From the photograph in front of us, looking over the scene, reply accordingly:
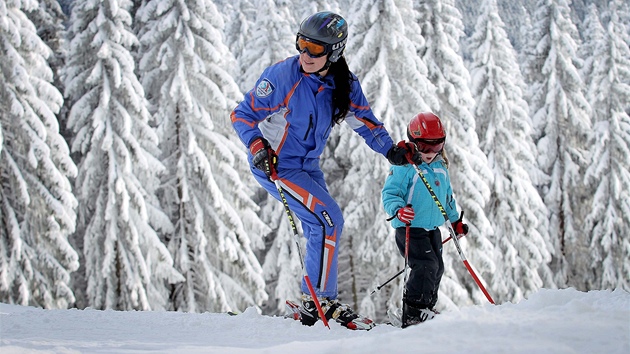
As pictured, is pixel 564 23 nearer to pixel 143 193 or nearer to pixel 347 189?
pixel 347 189

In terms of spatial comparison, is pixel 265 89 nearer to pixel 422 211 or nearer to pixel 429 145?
pixel 429 145

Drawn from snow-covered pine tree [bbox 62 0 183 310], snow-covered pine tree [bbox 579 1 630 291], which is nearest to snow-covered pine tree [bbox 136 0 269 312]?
snow-covered pine tree [bbox 62 0 183 310]

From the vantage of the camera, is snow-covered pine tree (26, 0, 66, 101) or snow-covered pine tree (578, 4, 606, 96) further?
snow-covered pine tree (578, 4, 606, 96)

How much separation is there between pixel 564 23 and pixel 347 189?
12.3m

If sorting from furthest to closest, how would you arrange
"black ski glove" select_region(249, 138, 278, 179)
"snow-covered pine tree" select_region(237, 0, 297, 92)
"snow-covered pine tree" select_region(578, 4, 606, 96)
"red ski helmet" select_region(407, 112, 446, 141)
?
"snow-covered pine tree" select_region(578, 4, 606, 96)
"snow-covered pine tree" select_region(237, 0, 297, 92)
"red ski helmet" select_region(407, 112, 446, 141)
"black ski glove" select_region(249, 138, 278, 179)

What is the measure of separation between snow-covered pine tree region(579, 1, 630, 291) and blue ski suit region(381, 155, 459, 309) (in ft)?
63.1

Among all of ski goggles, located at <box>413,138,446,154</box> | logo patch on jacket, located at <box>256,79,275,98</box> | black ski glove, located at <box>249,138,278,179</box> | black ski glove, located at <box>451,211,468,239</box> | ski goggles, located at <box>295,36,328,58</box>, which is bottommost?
black ski glove, located at <box>451,211,468,239</box>

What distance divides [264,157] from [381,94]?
1154 centimetres

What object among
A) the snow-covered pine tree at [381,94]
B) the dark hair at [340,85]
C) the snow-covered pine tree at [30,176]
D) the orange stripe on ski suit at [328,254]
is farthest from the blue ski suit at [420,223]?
the snow-covered pine tree at [30,176]

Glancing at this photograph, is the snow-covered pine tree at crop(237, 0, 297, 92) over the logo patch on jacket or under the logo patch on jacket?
over

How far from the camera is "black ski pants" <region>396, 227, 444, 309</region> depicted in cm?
462

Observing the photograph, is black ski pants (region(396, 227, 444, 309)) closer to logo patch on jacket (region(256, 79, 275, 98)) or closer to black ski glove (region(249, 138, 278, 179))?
black ski glove (region(249, 138, 278, 179))

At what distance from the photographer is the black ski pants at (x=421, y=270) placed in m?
4.62

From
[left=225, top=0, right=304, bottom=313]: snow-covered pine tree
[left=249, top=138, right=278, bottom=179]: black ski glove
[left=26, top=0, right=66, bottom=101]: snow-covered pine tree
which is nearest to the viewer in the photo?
[left=249, top=138, right=278, bottom=179]: black ski glove
